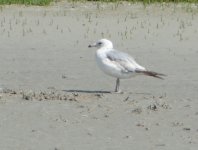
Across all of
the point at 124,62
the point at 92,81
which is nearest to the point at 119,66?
A: the point at 124,62

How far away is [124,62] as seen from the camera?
33.3 feet

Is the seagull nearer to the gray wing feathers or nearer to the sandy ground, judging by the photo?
the gray wing feathers

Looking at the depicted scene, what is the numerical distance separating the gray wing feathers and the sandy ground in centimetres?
31

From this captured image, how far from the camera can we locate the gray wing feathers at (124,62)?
10141 mm

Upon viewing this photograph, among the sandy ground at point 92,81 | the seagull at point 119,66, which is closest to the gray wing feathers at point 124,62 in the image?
the seagull at point 119,66

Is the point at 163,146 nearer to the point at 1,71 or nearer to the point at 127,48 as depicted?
the point at 1,71

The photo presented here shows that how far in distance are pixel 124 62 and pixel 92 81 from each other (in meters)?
1.10

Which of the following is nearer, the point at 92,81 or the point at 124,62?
the point at 124,62

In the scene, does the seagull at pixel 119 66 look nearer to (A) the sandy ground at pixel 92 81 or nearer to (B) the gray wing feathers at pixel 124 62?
(B) the gray wing feathers at pixel 124 62

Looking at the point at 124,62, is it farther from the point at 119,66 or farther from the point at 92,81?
the point at 92,81

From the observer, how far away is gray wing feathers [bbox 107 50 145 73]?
33.3 feet

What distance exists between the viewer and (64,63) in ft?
41.7

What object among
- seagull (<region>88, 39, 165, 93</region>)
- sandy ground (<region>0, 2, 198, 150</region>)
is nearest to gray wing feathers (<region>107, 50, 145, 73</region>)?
seagull (<region>88, 39, 165, 93</region>)

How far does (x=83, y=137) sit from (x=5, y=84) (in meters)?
3.14
